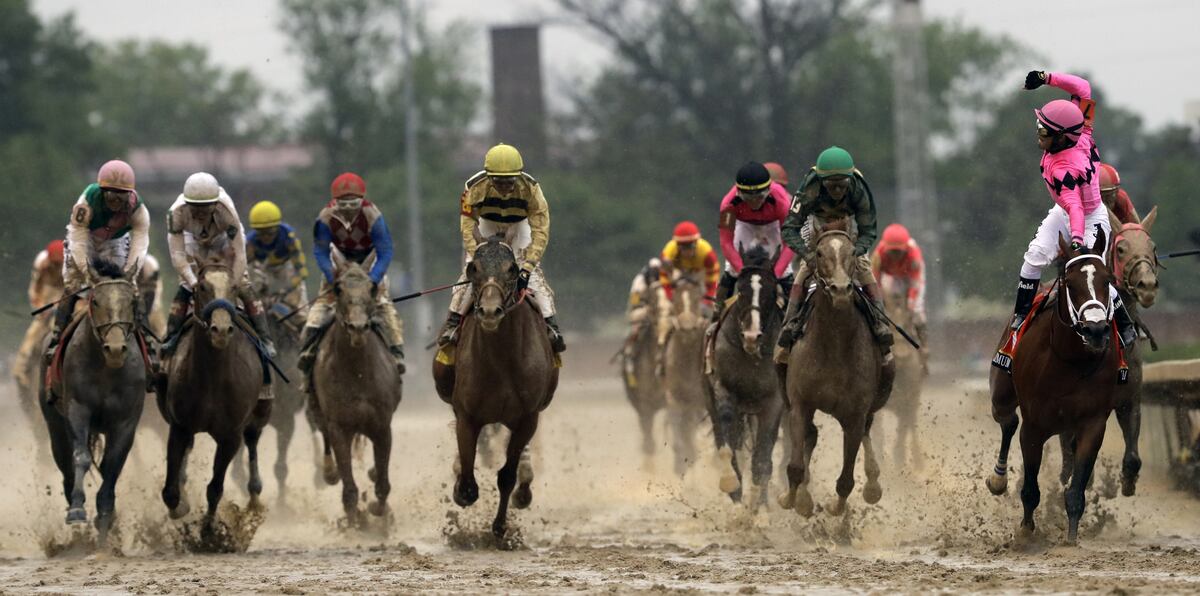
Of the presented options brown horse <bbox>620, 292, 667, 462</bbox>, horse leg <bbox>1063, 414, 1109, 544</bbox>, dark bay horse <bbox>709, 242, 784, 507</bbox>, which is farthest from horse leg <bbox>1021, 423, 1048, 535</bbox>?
brown horse <bbox>620, 292, 667, 462</bbox>

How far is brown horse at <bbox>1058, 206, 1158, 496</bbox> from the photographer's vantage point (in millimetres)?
12078

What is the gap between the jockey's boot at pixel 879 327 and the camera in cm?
1384

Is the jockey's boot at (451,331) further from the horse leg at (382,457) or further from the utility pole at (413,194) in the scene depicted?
the utility pole at (413,194)

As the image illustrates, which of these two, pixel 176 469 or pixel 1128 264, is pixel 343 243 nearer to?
pixel 176 469

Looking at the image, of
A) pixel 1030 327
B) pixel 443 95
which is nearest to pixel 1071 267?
pixel 1030 327

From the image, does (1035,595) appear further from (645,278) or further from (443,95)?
(443,95)

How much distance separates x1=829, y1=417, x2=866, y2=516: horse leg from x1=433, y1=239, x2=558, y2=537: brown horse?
2.27 metres

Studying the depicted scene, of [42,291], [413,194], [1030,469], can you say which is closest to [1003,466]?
[1030,469]

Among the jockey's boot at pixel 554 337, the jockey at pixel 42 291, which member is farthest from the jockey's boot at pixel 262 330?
the jockey at pixel 42 291

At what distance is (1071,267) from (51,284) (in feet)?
38.9

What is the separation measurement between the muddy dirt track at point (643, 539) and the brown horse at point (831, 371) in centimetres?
55

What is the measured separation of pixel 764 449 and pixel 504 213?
3143mm

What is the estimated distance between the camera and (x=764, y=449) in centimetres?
1570

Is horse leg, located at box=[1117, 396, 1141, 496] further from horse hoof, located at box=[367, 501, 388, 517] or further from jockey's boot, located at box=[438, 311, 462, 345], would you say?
horse hoof, located at box=[367, 501, 388, 517]
